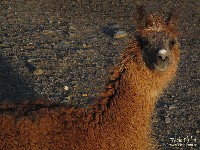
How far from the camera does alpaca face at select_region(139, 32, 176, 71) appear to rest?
11.9ft

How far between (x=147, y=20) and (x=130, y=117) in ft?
2.94

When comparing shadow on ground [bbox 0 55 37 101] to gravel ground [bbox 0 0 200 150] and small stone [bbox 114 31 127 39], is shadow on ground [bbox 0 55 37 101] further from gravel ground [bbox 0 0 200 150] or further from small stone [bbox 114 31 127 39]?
small stone [bbox 114 31 127 39]

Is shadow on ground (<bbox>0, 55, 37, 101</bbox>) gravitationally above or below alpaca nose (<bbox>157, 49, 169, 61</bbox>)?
above

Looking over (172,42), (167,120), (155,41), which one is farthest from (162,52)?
(167,120)

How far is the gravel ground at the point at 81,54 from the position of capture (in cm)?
634

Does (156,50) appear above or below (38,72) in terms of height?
below

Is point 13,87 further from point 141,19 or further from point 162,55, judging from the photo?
point 162,55

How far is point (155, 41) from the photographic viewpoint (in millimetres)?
3748

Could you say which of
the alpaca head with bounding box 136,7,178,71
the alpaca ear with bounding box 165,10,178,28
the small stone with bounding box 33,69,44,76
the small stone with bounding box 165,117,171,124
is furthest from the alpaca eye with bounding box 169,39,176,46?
the small stone with bounding box 33,69,44,76

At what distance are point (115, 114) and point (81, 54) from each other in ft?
15.5

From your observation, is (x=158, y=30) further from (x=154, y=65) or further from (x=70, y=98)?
(x=70, y=98)

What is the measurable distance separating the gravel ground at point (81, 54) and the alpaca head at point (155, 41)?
5.89 ft

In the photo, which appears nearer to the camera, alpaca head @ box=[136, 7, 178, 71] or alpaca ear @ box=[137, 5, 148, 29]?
alpaca head @ box=[136, 7, 178, 71]

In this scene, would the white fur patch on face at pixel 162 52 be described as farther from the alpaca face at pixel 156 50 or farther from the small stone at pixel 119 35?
the small stone at pixel 119 35
